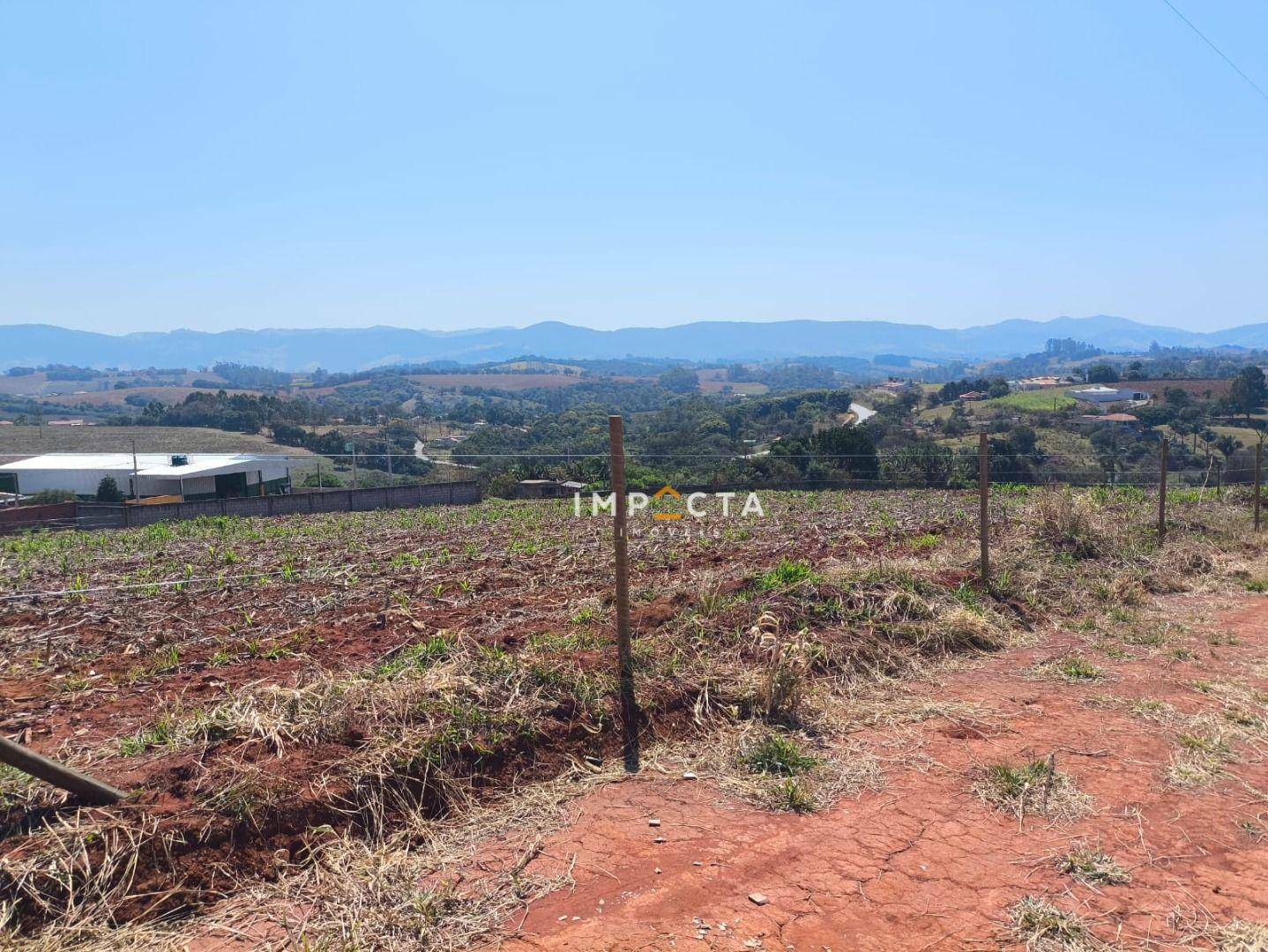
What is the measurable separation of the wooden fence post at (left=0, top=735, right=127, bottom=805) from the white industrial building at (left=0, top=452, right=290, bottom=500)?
31725mm

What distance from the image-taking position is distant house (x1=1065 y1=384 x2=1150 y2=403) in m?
60.4

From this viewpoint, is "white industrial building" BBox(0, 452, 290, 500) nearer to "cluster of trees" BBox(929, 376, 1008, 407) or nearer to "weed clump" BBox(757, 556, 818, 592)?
"weed clump" BBox(757, 556, 818, 592)

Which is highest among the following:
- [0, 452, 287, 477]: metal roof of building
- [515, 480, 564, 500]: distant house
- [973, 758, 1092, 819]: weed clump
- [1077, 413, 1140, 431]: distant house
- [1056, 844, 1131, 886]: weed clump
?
[1056, 844, 1131, 886]: weed clump

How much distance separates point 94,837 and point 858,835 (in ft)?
11.7

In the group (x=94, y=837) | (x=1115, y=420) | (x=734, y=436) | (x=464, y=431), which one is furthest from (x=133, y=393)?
(x=94, y=837)

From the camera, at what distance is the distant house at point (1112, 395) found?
60.4 meters

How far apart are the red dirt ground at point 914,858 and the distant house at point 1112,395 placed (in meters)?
62.9

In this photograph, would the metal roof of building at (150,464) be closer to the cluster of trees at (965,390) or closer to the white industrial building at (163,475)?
the white industrial building at (163,475)

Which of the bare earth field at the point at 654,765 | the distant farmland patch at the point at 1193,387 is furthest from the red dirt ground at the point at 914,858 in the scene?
the distant farmland patch at the point at 1193,387

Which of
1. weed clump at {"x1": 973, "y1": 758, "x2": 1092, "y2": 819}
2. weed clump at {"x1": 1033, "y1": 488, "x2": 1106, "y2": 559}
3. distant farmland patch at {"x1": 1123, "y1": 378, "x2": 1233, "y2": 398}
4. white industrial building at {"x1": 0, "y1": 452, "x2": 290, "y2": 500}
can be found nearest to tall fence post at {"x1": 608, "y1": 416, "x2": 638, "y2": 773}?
weed clump at {"x1": 973, "y1": 758, "x2": 1092, "y2": 819}

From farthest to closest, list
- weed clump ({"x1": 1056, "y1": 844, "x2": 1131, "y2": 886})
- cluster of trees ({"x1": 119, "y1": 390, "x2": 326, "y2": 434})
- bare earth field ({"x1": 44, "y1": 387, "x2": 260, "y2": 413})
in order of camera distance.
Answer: bare earth field ({"x1": 44, "y1": 387, "x2": 260, "y2": 413}) < cluster of trees ({"x1": 119, "y1": 390, "x2": 326, "y2": 434}) < weed clump ({"x1": 1056, "y1": 844, "x2": 1131, "y2": 886})

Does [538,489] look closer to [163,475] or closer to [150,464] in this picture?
[163,475]

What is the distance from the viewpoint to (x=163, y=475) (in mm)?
33750

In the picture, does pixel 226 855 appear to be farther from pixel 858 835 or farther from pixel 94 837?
pixel 858 835
